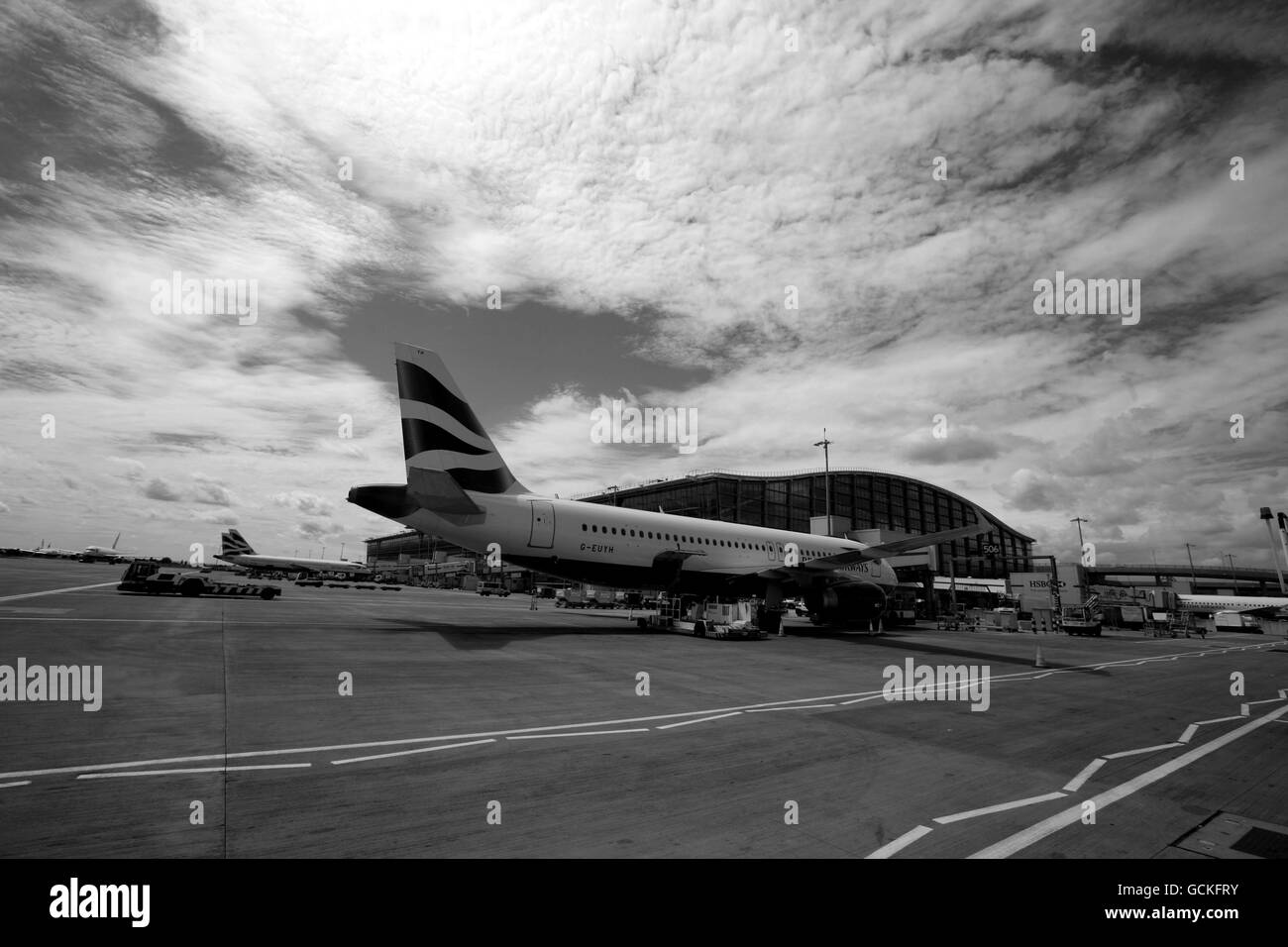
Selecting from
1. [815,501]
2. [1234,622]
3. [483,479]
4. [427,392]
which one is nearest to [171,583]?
[483,479]

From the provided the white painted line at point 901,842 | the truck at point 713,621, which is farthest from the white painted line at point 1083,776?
the truck at point 713,621

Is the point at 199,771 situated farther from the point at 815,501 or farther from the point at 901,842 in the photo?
the point at 815,501

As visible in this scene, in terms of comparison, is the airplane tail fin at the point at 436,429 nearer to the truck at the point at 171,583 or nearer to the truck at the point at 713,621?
the truck at the point at 713,621

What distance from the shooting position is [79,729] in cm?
782

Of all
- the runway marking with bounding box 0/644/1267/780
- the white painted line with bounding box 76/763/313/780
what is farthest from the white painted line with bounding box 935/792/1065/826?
the white painted line with bounding box 76/763/313/780

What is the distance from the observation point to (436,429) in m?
22.1

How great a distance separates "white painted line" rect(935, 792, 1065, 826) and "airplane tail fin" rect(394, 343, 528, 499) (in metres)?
18.8

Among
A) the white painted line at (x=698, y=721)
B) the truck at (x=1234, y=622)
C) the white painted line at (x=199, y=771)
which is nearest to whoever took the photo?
the white painted line at (x=199, y=771)

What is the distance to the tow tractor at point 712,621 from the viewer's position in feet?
87.4

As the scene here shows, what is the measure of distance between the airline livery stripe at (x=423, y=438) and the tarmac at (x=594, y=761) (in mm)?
8291

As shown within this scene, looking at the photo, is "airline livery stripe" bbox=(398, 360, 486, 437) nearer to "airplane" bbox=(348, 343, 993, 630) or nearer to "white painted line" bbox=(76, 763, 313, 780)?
"airplane" bbox=(348, 343, 993, 630)
